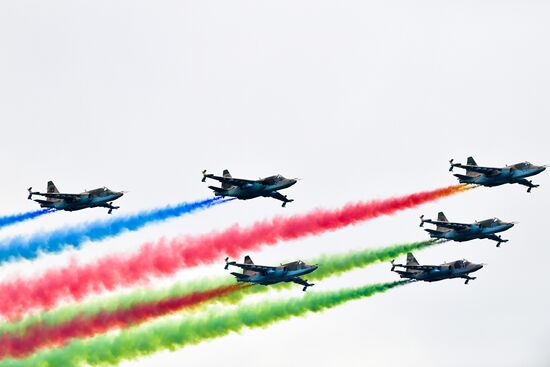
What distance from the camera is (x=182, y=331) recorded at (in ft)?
436

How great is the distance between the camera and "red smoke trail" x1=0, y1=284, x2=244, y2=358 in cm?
12825

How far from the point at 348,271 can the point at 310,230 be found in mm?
6828

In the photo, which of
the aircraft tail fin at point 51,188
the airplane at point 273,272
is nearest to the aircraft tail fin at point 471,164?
the airplane at point 273,272

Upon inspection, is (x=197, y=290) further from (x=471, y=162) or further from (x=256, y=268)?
(x=471, y=162)

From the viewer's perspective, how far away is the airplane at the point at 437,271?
142 metres

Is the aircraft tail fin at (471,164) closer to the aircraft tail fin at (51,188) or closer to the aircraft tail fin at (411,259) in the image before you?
the aircraft tail fin at (411,259)

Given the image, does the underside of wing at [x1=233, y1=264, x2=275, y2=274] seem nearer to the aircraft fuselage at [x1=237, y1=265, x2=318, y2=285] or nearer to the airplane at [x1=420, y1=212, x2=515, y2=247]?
the aircraft fuselage at [x1=237, y1=265, x2=318, y2=285]

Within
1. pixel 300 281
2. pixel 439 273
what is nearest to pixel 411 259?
pixel 439 273

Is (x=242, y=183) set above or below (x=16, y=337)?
above

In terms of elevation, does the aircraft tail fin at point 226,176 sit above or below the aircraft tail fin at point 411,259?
above

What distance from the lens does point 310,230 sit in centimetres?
13738

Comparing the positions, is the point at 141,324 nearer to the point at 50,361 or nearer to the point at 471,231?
the point at 50,361

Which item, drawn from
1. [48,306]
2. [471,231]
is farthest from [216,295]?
[471,231]

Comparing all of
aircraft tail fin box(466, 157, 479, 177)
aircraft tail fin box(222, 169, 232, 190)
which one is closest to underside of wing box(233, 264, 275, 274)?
aircraft tail fin box(222, 169, 232, 190)
